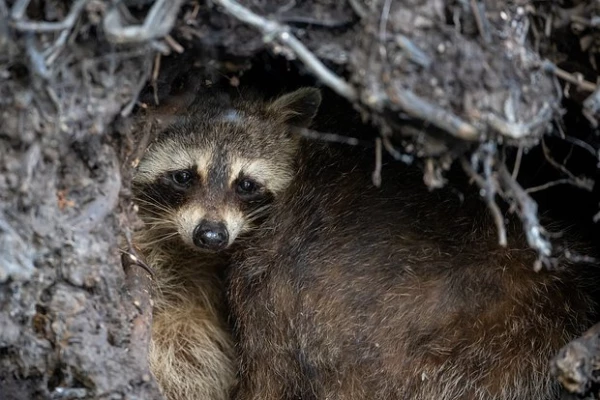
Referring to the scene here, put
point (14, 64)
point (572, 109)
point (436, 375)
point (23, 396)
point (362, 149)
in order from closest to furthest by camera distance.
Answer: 1. point (14, 64)
2. point (23, 396)
3. point (572, 109)
4. point (436, 375)
5. point (362, 149)

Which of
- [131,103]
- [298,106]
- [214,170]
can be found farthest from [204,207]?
[131,103]

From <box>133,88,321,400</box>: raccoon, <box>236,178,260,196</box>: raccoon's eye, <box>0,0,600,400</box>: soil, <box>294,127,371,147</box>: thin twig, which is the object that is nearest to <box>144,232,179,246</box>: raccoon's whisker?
<box>133,88,321,400</box>: raccoon

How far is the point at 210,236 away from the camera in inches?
108

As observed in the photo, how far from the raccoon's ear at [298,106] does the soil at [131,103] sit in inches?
34.6

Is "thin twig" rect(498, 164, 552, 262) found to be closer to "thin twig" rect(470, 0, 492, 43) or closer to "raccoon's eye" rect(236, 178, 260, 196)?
"thin twig" rect(470, 0, 492, 43)

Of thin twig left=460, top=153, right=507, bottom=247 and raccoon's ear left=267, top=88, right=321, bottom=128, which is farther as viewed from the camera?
raccoon's ear left=267, top=88, right=321, bottom=128

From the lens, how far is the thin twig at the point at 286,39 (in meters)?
1.80

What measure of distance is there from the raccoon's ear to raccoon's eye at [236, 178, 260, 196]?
0.91 ft

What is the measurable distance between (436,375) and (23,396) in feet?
3.94

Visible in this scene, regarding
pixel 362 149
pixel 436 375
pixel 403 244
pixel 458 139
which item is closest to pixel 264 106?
pixel 362 149

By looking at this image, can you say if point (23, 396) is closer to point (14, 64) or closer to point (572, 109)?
point (14, 64)

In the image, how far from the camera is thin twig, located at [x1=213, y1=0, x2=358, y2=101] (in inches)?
70.8

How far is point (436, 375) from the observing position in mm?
2564

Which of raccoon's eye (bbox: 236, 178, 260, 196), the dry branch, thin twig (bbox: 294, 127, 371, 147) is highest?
thin twig (bbox: 294, 127, 371, 147)
